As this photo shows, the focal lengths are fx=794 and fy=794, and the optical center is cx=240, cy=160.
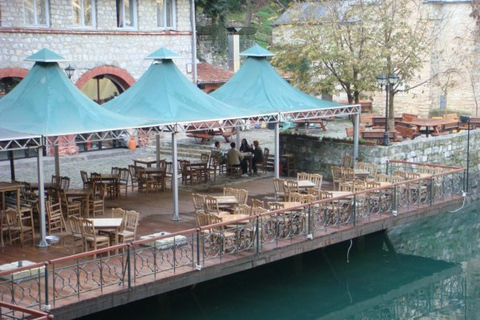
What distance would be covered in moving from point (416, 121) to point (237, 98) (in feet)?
32.1

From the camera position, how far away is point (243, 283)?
62.1 feet

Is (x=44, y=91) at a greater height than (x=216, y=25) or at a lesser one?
lesser

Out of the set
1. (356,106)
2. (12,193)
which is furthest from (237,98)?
(12,193)

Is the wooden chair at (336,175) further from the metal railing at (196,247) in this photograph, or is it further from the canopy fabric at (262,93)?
the metal railing at (196,247)

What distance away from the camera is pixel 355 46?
89.2ft

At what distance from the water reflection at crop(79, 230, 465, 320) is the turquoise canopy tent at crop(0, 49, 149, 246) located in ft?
12.8

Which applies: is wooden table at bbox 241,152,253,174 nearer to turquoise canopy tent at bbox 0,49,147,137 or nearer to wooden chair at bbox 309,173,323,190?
wooden chair at bbox 309,173,323,190

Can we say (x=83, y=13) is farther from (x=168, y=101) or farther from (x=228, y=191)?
(x=228, y=191)

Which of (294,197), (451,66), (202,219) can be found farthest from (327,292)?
(451,66)

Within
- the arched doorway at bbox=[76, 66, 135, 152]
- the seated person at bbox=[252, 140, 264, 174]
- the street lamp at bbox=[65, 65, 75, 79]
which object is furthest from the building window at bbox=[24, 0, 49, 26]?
the seated person at bbox=[252, 140, 264, 174]

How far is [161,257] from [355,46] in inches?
564

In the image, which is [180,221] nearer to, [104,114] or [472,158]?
[104,114]

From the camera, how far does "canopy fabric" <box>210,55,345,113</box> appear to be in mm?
22062

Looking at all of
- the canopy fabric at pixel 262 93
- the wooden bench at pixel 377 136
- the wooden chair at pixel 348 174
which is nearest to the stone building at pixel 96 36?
the canopy fabric at pixel 262 93
